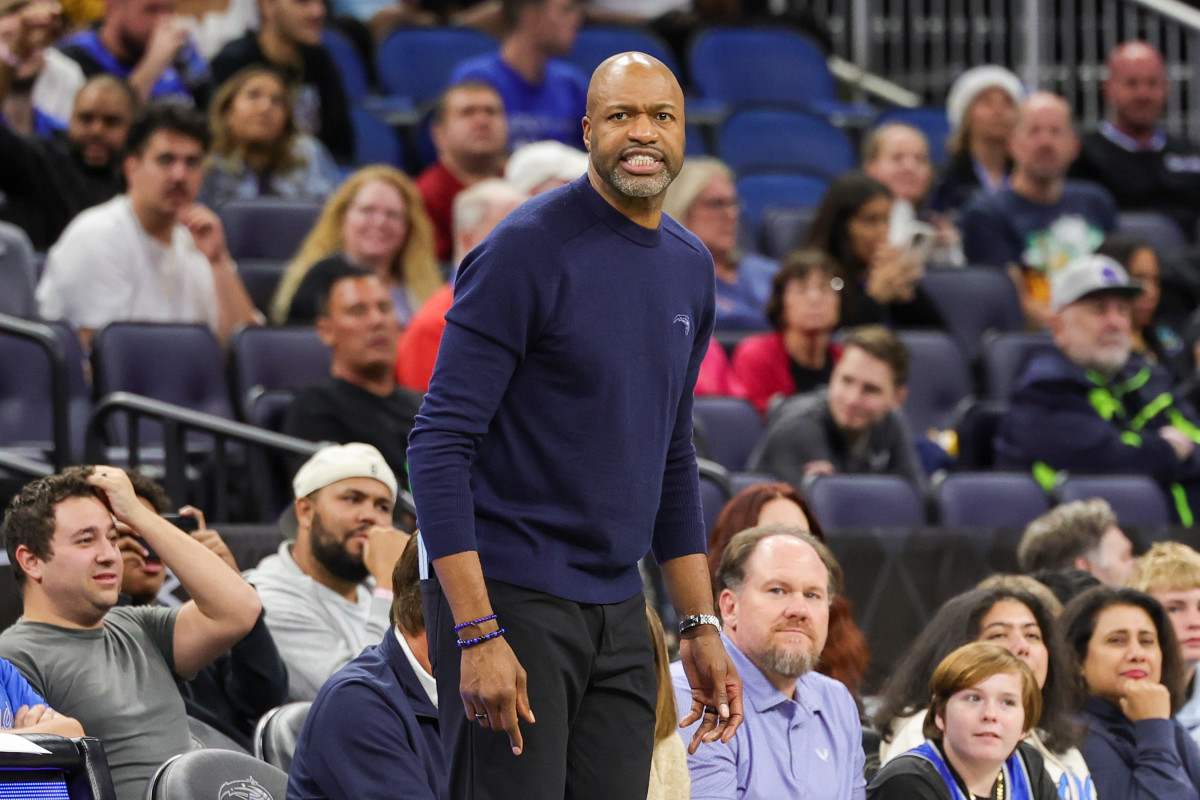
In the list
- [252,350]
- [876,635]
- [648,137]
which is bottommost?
[876,635]

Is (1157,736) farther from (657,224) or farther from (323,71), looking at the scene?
(323,71)

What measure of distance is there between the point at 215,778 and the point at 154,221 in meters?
3.70

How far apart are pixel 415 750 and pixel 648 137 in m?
1.47

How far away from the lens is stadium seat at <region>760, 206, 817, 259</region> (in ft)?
28.5

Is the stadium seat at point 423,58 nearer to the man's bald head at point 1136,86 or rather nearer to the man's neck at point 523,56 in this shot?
the man's neck at point 523,56

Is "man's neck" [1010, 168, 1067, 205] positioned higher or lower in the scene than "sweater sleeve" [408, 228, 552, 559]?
lower

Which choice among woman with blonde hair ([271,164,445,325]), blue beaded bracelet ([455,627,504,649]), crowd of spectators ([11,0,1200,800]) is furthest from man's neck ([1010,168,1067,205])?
blue beaded bracelet ([455,627,504,649])

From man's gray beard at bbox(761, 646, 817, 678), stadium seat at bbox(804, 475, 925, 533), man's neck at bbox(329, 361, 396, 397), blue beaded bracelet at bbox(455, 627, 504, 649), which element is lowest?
stadium seat at bbox(804, 475, 925, 533)

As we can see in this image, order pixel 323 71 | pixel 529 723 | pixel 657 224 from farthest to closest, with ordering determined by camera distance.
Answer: pixel 323 71, pixel 657 224, pixel 529 723

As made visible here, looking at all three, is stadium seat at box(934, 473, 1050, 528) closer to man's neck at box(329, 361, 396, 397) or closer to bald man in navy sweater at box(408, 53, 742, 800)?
man's neck at box(329, 361, 396, 397)

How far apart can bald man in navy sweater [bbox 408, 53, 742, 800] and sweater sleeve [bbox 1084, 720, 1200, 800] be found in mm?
2350

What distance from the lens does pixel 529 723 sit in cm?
254

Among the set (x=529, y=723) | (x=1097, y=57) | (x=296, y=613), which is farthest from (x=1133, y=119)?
(x=529, y=723)

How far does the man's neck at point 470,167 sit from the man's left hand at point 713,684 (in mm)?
5442
